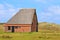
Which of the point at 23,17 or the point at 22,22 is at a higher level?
the point at 23,17

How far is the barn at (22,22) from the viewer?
200ft

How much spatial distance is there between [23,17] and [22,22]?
1.48m

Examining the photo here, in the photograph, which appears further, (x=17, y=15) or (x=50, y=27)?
(x=50, y=27)

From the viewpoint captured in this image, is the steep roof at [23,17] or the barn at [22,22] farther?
the steep roof at [23,17]

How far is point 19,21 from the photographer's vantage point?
203 ft

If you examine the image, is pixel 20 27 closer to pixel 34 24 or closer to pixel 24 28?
pixel 24 28

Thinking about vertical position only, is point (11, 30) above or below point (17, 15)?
below

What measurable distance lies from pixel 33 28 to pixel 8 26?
709 cm

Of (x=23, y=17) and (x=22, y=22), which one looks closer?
(x=22, y=22)

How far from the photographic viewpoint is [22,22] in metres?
61.4

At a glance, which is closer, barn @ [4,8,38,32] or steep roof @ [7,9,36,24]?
barn @ [4,8,38,32]

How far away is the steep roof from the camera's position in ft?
200

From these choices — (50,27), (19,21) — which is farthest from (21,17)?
(50,27)

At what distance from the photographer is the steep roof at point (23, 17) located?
61072mm
